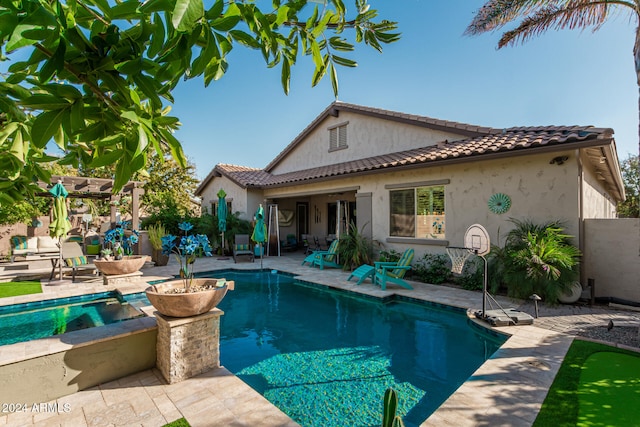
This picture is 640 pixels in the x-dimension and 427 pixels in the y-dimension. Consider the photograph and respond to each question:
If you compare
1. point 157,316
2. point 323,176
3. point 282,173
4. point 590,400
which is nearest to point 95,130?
point 157,316

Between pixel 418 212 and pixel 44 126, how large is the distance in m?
11.2

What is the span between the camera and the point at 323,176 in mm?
13984

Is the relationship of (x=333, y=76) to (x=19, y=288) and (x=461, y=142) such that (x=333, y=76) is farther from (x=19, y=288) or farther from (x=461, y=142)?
(x=19, y=288)

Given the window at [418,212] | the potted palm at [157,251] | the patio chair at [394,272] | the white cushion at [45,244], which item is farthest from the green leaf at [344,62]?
the white cushion at [45,244]

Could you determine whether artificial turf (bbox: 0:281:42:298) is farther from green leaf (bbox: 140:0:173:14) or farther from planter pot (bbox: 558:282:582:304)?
planter pot (bbox: 558:282:582:304)

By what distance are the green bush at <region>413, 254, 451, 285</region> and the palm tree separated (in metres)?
6.55

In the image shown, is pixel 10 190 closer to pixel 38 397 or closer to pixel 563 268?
pixel 38 397

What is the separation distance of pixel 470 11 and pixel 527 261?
6828 millimetres

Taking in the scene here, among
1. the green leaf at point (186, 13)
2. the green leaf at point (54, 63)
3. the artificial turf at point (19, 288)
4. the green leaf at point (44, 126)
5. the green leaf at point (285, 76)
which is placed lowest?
the artificial turf at point (19, 288)

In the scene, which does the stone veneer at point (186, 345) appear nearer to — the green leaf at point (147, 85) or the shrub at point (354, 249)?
the green leaf at point (147, 85)

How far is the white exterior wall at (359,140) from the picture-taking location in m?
13.1

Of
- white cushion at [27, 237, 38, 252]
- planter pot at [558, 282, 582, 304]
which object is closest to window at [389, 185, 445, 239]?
planter pot at [558, 282, 582, 304]

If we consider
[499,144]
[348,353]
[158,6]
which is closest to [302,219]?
[499,144]

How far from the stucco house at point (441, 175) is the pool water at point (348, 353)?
372cm
